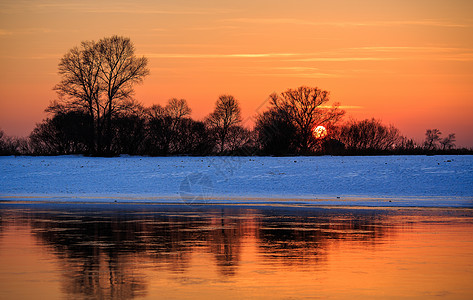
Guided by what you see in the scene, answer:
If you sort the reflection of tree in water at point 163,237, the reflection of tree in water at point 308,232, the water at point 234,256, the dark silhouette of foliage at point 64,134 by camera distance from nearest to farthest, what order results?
1. the water at point 234,256
2. the reflection of tree in water at point 163,237
3. the reflection of tree in water at point 308,232
4. the dark silhouette of foliage at point 64,134

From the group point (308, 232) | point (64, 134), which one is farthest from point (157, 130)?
point (308, 232)

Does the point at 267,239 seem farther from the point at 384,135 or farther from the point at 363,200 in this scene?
the point at 384,135

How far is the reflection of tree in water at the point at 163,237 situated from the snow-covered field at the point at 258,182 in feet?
25.1

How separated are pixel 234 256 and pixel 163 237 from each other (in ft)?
12.1

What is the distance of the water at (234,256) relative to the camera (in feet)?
32.3

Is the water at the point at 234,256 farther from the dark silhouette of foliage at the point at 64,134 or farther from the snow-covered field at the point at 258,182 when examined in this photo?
the dark silhouette of foliage at the point at 64,134

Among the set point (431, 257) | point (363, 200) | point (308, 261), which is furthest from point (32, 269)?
point (363, 200)

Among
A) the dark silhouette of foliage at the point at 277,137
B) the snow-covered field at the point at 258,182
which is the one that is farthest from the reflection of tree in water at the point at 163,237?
the dark silhouette of foliage at the point at 277,137

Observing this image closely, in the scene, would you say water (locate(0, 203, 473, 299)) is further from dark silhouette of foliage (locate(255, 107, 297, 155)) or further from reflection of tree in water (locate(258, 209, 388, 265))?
dark silhouette of foliage (locate(255, 107, 297, 155))

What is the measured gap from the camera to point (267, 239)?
1611 cm

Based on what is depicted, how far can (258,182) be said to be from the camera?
4041cm

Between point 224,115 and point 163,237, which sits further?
point 224,115

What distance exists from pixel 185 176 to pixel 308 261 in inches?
1232

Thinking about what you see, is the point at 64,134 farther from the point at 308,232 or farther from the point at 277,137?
the point at 308,232
